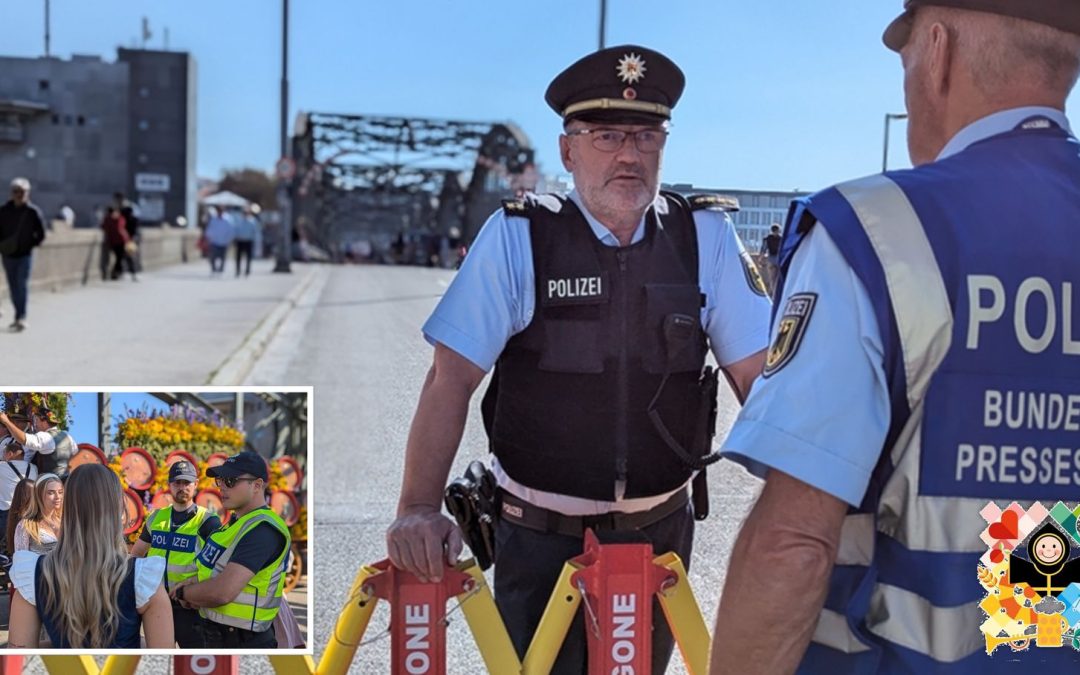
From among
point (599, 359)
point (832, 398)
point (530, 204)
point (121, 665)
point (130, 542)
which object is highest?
point (530, 204)

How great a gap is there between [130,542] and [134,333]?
1309cm

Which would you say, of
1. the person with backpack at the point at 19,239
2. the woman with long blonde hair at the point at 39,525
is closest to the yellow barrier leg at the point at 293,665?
the woman with long blonde hair at the point at 39,525

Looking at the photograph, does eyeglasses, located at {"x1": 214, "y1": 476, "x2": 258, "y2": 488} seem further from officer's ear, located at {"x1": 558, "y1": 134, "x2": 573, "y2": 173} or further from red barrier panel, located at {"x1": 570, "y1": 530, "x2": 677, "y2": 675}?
officer's ear, located at {"x1": 558, "y1": 134, "x2": 573, "y2": 173}

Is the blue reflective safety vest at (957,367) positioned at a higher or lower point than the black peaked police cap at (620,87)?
lower

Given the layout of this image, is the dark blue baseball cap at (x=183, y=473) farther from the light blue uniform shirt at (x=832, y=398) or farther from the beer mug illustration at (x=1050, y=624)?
the beer mug illustration at (x=1050, y=624)

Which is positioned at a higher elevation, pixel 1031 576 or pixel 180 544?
pixel 1031 576

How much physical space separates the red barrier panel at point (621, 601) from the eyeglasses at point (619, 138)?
846 millimetres

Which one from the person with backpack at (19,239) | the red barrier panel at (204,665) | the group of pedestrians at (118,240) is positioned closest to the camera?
the red barrier panel at (204,665)

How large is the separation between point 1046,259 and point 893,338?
216 millimetres

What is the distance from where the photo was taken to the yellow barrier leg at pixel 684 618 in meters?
2.46

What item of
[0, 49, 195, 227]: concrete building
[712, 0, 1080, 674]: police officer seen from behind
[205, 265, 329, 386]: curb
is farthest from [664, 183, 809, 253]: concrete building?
[0, 49, 195, 227]: concrete building

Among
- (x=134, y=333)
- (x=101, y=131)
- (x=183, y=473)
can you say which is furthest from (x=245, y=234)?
(x=101, y=131)

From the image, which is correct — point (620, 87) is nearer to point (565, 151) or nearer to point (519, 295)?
point (565, 151)

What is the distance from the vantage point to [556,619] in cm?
245
